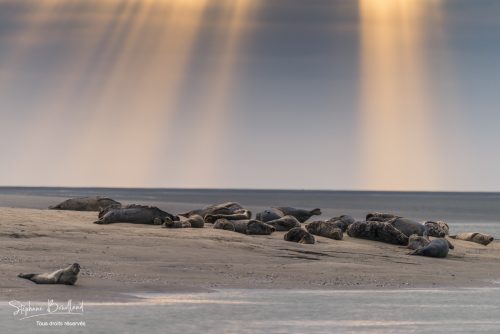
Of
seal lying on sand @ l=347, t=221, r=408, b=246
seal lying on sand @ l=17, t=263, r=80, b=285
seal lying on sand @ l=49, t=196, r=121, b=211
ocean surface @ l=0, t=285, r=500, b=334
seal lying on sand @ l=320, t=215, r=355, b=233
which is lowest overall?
ocean surface @ l=0, t=285, r=500, b=334

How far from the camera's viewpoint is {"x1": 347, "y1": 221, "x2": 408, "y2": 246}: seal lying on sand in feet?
91.1

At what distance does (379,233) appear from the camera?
28125 millimetres

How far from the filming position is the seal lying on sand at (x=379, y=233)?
27781 millimetres

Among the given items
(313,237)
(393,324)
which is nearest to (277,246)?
(313,237)

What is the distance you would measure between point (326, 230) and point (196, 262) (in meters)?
8.92

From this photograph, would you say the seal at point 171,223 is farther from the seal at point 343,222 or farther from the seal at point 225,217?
the seal at point 343,222

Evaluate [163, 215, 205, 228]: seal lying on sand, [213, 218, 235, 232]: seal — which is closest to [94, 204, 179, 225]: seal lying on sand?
Result: [163, 215, 205, 228]: seal lying on sand

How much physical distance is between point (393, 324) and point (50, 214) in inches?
799

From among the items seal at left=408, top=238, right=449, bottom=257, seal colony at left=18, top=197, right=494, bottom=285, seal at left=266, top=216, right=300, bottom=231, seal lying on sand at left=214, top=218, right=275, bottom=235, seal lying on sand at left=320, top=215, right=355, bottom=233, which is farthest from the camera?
seal lying on sand at left=320, top=215, right=355, bottom=233

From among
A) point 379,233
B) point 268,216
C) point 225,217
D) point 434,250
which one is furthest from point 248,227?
point 434,250

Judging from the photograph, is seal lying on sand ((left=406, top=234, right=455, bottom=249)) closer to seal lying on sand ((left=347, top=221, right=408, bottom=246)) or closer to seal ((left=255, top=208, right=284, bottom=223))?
seal lying on sand ((left=347, top=221, right=408, bottom=246))

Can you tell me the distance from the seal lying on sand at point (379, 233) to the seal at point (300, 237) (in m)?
3.43

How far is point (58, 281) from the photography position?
1529cm

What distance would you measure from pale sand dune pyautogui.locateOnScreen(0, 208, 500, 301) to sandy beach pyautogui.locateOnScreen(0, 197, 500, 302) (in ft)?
0.07
